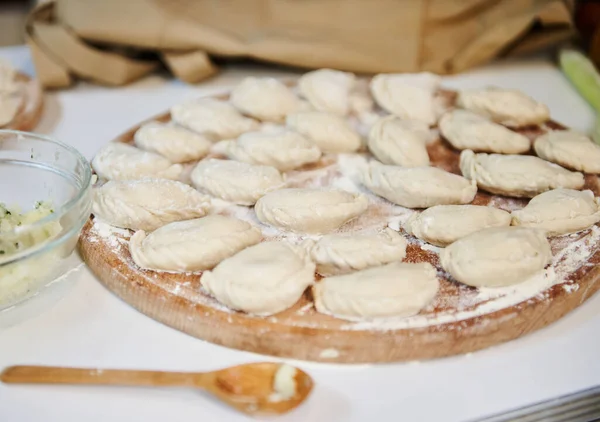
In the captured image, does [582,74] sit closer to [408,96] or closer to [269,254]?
[408,96]

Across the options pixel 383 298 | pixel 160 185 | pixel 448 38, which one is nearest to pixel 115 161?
pixel 160 185

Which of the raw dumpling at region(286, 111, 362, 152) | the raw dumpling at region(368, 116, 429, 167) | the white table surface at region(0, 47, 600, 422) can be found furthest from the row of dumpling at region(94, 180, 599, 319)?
the raw dumpling at region(286, 111, 362, 152)

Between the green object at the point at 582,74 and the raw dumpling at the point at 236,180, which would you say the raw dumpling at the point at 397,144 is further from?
the green object at the point at 582,74

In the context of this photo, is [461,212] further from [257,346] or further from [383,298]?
[257,346]

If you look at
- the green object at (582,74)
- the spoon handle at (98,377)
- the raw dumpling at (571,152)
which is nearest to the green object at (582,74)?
the green object at (582,74)

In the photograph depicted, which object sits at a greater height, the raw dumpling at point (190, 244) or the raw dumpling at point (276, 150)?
the raw dumpling at point (276, 150)

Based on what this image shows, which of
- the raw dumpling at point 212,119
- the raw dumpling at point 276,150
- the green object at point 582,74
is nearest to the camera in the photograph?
the raw dumpling at point 276,150
